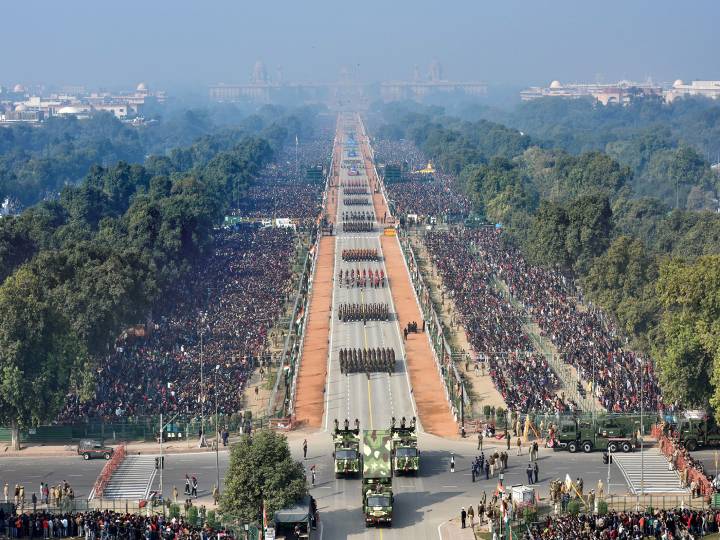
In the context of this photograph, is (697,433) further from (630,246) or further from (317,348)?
(630,246)

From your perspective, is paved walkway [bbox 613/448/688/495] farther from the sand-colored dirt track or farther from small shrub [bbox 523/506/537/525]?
the sand-colored dirt track

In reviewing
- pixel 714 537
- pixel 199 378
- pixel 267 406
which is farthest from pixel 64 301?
pixel 714 537

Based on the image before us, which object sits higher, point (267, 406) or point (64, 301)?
point (64, 301)

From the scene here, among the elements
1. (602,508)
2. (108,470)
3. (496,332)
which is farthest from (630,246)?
(108,470)

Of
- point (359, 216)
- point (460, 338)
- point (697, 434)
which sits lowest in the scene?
point (460, 338)

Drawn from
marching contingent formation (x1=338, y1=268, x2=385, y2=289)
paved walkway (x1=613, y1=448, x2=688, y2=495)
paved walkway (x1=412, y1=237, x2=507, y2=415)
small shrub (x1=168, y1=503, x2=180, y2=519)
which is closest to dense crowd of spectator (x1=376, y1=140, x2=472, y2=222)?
paved walkway (x1=412, y1=237, x2=507, y2=415)

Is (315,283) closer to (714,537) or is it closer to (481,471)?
(481,471)
